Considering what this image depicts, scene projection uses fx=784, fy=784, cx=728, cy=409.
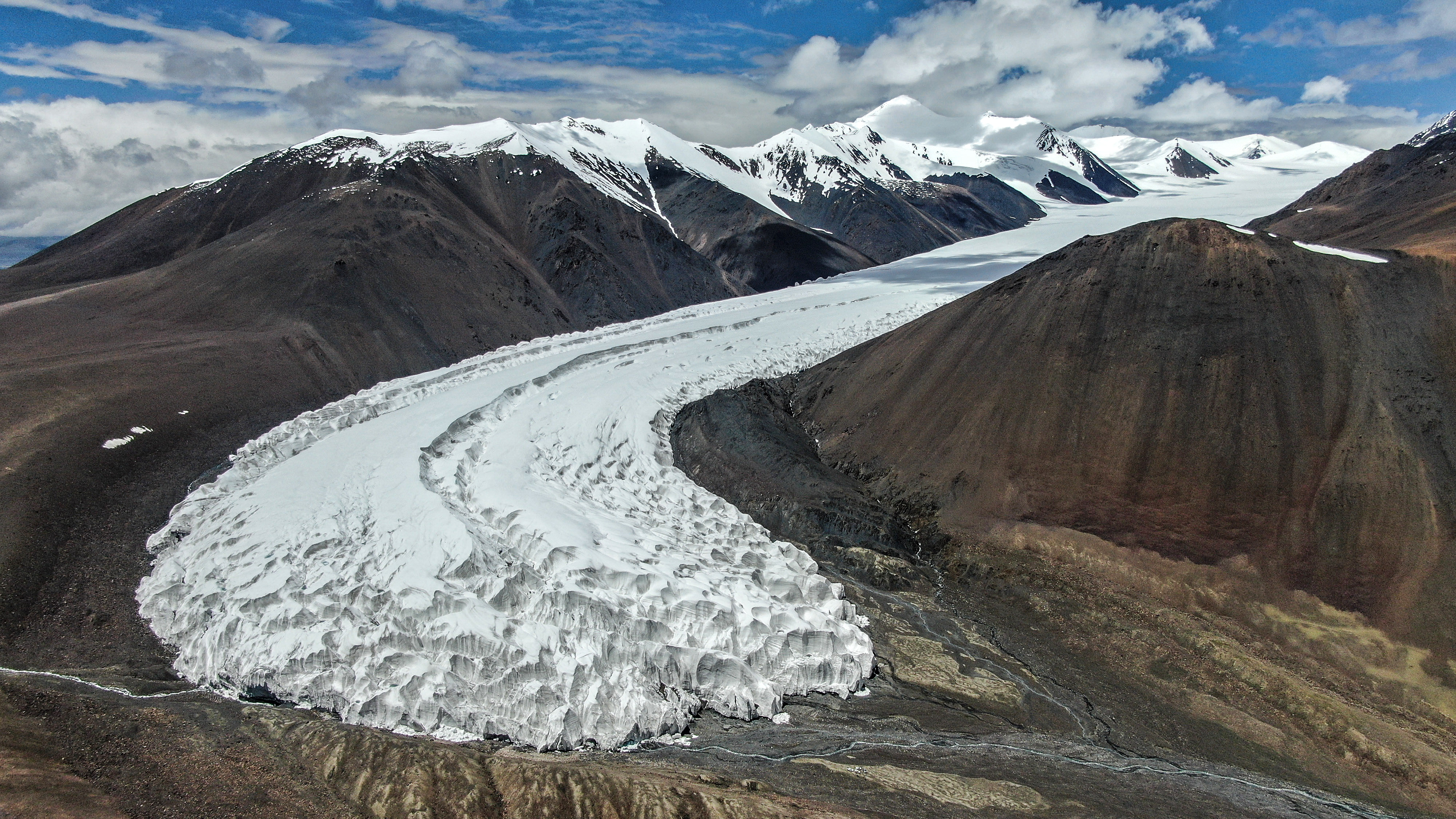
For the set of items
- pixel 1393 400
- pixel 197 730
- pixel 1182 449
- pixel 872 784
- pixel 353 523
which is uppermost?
pixel 1393 400

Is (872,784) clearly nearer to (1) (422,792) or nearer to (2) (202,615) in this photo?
(1) (422,792)

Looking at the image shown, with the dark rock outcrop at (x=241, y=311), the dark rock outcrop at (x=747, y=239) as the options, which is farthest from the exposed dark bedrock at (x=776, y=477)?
the dark rock outcrop at (x=747, y=239)

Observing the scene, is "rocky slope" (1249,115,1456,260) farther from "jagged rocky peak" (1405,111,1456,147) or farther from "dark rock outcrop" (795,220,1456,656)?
"jagged rocky peak" (1405,111,1456,147)

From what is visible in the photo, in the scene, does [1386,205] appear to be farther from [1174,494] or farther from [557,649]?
[557,649]

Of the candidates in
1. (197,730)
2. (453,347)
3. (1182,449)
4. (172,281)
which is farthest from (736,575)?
(172,281)

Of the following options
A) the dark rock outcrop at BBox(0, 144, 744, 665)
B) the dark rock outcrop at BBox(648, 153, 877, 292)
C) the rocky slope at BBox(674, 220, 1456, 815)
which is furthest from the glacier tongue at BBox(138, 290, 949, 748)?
the dark rock outcrop at BBox(648, 153, 877, 292)

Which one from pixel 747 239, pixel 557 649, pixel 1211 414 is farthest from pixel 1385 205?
pixel 557 649
